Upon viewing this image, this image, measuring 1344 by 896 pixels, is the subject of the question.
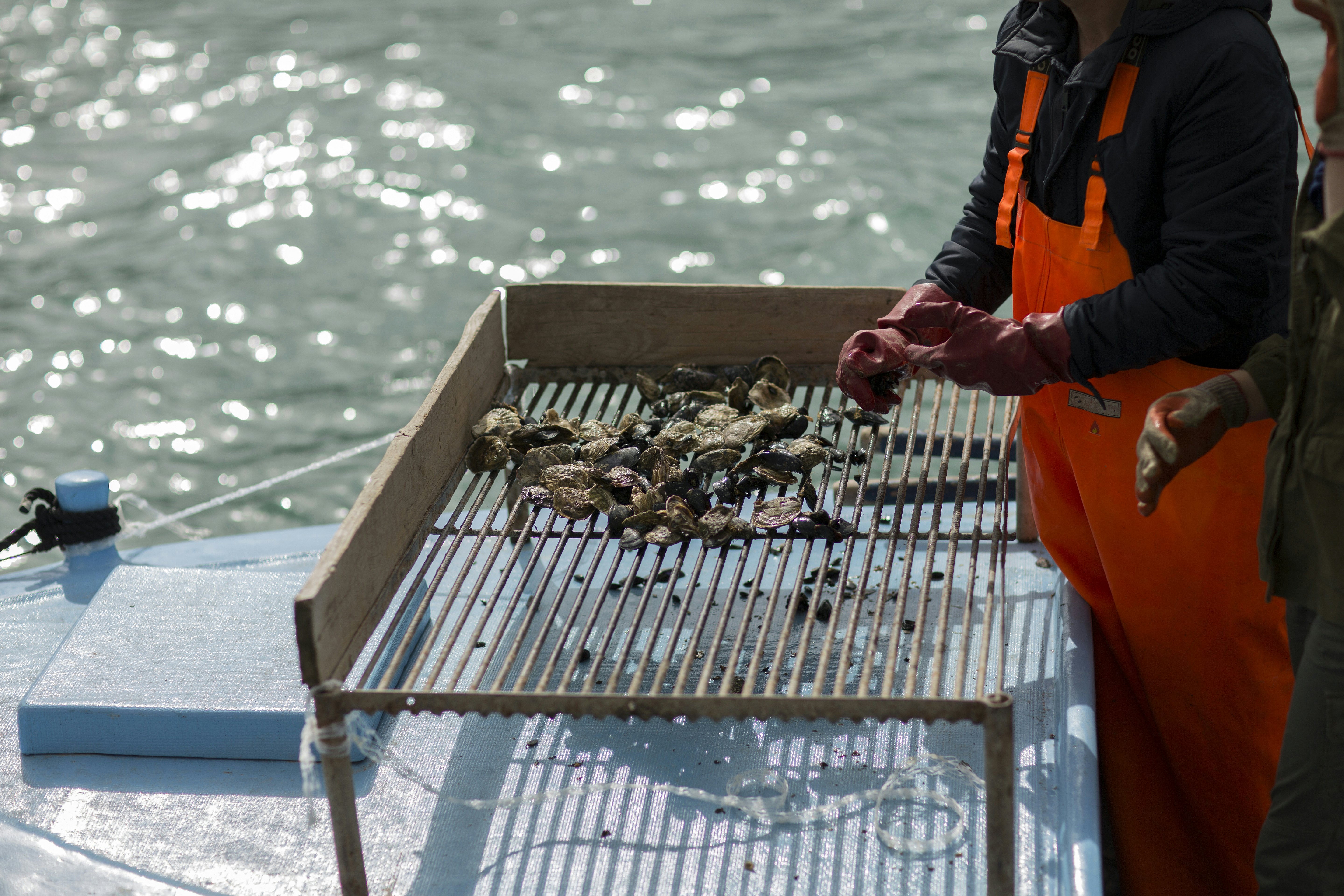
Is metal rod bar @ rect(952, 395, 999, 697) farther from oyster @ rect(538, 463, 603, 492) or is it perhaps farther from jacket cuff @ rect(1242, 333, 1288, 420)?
oyster @ rect(538, 463, 603, 492)

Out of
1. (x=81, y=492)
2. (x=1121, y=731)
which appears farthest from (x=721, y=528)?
(x=81, y=492)

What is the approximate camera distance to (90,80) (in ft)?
32.9

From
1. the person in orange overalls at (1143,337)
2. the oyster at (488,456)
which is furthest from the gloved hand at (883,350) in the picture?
the oyster at (488,456)

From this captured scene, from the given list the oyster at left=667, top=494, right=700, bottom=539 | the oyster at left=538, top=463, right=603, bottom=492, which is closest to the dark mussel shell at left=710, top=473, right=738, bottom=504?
the oyster at left=667, top=494, right=700, bottom=539

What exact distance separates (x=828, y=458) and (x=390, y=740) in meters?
1.01

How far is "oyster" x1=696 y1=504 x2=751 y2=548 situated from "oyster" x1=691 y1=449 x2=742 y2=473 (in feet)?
0.58

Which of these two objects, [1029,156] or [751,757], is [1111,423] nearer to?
[1029,156]

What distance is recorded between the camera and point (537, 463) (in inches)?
93.2

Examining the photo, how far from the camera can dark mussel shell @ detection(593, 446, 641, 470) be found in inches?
94.9

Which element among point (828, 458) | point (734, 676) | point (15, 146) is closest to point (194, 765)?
point (734, 676)

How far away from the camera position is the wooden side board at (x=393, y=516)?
169 centimetres

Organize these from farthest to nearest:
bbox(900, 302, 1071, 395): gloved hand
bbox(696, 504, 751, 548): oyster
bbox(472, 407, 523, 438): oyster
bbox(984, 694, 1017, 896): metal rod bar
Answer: bbox(472, 407, 523, 438): oyster < bbox(696, 504, 751, 548): oyster < bbox(900, 302, 1071, 395): gloved hand < bbox(984, 694, 1017, 896): metal rod bar

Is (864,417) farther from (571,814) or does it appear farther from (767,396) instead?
(571,814)

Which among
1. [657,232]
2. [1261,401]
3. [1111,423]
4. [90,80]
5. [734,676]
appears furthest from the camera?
[90,80]
